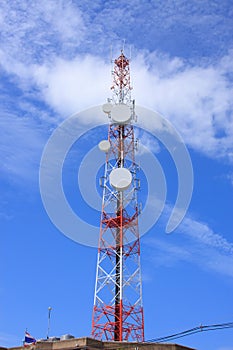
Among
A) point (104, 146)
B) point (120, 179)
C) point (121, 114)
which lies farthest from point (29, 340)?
point (121, 114)

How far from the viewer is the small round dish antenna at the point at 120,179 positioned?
171 feet

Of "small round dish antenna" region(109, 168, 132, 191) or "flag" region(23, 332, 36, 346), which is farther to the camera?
"small round dish antenna" region(109, 168, 132, 191)

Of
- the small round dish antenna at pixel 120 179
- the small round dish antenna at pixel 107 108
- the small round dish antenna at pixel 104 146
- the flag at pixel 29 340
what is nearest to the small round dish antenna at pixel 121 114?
the small round dish antenna at pixel 107 108

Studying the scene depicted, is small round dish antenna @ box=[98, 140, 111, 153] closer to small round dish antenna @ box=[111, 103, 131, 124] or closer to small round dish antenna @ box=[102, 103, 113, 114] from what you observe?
small round dish antenna @ box=[111, 103, 131, 124]

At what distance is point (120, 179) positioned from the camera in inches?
2053

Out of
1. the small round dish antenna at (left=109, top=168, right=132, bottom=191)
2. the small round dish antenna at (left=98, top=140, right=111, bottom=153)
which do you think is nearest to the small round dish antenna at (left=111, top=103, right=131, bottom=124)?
the small round dish antenna at (left=98, top=140, right=111, bottom=153)

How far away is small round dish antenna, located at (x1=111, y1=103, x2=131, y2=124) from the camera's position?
179ft

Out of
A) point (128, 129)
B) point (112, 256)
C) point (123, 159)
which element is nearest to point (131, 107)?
point (128, 129)

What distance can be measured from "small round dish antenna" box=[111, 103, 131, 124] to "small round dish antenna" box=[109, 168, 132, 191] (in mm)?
5884

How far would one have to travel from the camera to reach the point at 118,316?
4722 centimetres

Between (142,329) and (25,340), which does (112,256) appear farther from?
(25,340)

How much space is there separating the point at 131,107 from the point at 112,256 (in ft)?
56.9

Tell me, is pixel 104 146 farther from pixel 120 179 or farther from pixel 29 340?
pixel 29 340

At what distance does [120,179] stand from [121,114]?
25.5 feet
